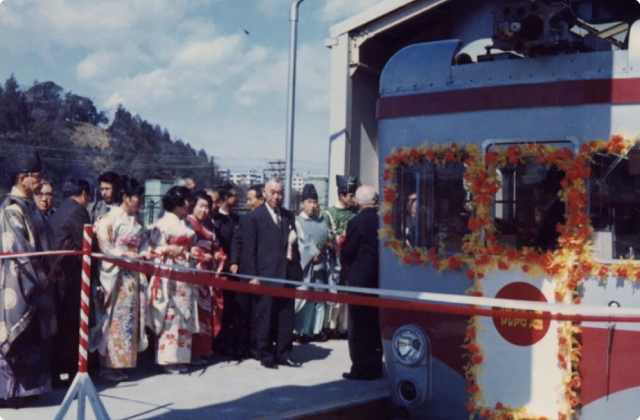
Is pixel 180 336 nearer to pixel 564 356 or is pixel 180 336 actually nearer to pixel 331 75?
pixel 564 356

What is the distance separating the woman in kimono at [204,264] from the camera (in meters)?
8.02

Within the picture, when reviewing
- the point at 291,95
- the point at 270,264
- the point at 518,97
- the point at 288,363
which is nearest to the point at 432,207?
the point at 518,97

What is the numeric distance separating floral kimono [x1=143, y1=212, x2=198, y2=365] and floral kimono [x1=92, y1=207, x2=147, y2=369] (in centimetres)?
31

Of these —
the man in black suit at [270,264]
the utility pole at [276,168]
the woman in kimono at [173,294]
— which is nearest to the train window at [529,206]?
the man in black suit at [270,264]

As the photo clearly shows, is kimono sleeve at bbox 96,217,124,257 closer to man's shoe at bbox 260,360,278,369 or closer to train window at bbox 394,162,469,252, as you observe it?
man's shoe at bbox 260,360,278,369

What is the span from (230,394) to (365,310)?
1695 mm

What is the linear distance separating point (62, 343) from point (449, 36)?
7782 millimetres

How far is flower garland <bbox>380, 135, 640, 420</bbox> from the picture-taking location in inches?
200

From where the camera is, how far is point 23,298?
19.7 feet

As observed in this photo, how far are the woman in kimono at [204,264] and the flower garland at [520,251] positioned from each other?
2.74m

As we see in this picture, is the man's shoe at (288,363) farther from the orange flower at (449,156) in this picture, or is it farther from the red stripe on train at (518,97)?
the orange flower at (449,156)

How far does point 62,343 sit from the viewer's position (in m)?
6.97

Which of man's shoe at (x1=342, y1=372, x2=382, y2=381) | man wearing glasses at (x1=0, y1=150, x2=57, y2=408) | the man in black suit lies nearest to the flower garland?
man's shoe at (x1=342, y1=372, x2=382, y2=381)

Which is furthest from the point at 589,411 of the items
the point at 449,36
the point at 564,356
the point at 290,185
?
the point at 449,36
